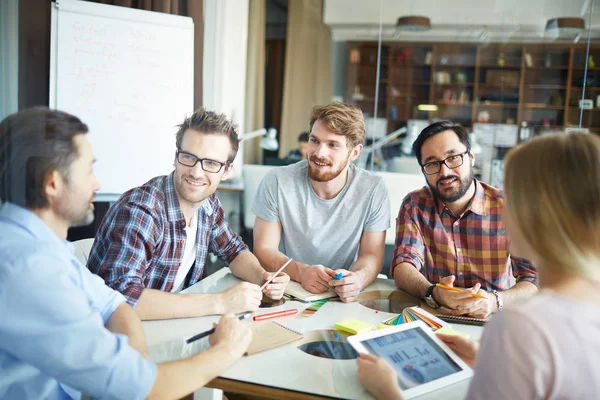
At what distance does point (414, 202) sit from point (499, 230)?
1.02 ft

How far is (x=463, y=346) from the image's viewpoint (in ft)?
3.87

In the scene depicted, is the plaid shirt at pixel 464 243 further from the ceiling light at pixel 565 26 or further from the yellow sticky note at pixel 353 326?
the ceiling light at pixel 565 26

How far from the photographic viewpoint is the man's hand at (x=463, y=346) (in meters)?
1.16

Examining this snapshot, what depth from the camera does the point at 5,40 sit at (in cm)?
221

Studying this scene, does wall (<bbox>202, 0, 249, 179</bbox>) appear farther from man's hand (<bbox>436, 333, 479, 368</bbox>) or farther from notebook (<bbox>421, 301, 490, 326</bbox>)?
man's hand (<bbox>436, 333, 479, 368</bbox>)

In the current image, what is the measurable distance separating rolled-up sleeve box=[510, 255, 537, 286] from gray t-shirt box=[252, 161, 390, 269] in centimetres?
50

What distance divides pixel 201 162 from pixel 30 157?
28.2 inches

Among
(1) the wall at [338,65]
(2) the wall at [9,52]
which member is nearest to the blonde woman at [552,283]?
(2) the wall at [9,52]

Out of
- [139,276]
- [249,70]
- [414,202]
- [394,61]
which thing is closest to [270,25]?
[249,70]

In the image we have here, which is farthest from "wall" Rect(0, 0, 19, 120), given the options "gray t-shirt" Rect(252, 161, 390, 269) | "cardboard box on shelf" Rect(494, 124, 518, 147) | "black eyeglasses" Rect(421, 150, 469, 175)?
"cardboard box on shelf" Rect(494, 124, 518, 147)

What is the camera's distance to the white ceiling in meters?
6.86

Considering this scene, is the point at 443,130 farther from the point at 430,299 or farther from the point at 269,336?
the point at 269,336

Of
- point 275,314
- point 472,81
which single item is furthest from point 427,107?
point 275,314

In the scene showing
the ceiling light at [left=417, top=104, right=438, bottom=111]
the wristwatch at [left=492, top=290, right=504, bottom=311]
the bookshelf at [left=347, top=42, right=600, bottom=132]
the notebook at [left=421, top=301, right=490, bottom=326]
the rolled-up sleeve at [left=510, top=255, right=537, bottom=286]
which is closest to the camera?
the notebook at [left=421, top=301, right=490, bottom=326]
